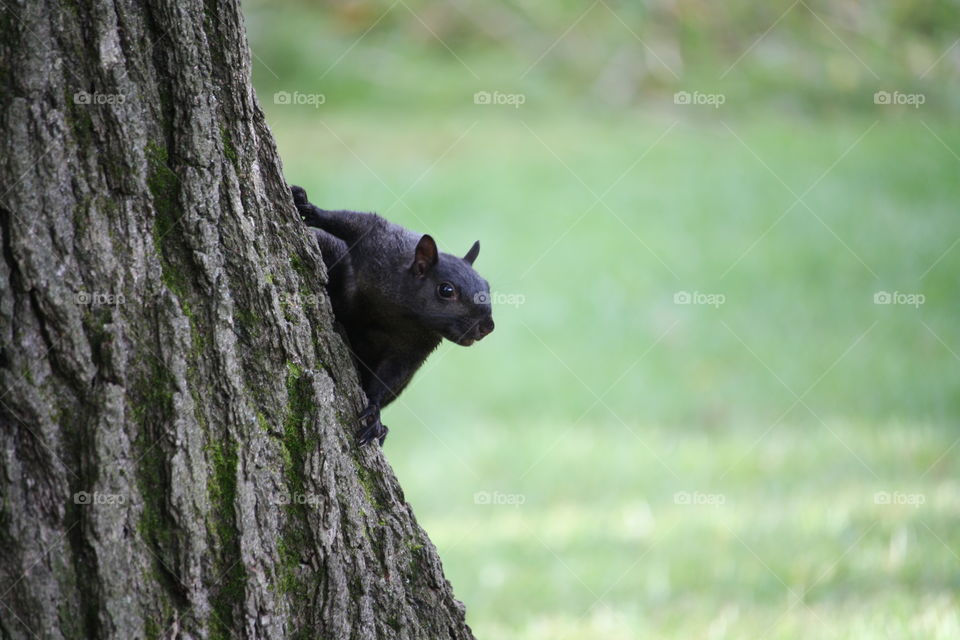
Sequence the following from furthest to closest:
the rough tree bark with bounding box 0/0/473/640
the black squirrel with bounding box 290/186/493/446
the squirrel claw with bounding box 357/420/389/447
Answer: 1. the black squirrel with bounding box 290/186/493/446
2. the squirrel claw with bounding box 357/420/389/447
3. the rough tree bark with bounding box 0/0/473/640

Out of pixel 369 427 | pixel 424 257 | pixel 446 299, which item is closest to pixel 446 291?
pixel 446 299

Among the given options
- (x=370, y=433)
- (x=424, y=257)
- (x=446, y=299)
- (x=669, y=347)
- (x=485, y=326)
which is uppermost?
(x=669, y=347)

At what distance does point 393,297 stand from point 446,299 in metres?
0.20

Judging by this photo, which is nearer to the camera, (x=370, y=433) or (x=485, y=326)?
(x=370, y=433)

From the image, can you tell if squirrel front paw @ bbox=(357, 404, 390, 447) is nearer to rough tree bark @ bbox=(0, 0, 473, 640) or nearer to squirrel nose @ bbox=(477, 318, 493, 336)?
rough tree bark @ bbox=(0, 0, 473, 640)

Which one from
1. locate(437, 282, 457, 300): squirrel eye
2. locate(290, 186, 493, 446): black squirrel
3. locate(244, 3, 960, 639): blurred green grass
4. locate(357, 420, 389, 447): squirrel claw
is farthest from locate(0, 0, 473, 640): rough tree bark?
locate(244, 3, 960, 639): blurred green grass

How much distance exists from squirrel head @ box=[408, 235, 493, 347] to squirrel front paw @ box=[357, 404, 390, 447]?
0.78m

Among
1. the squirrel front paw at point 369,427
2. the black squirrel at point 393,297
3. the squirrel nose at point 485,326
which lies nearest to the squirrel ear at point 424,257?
the black squirrel at point 393,297

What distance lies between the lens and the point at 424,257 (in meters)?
3.99

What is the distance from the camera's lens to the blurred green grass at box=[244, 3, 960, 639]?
19.5 feet

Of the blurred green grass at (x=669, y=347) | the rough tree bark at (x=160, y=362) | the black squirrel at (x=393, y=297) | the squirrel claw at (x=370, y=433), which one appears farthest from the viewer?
the blurred green grass at (x=669, y=347)

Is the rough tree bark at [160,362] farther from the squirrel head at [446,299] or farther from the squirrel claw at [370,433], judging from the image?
the squirrel head at [446,299]

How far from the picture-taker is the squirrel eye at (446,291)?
3.98m

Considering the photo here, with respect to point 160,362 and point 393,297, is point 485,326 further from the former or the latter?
point 160,362
